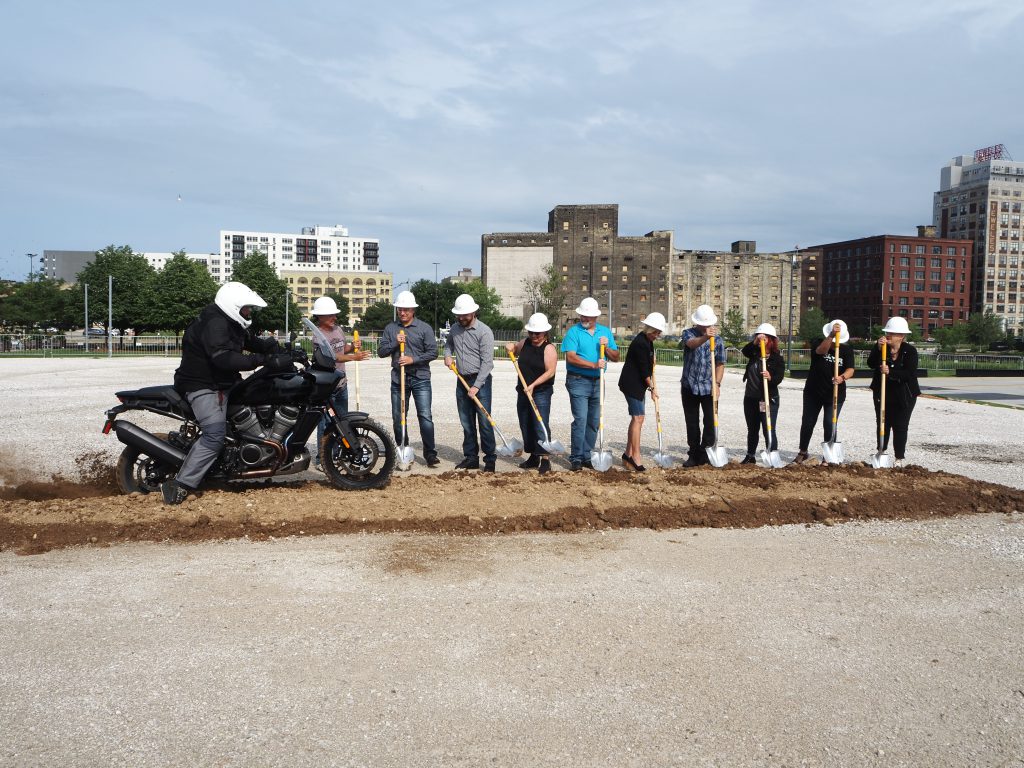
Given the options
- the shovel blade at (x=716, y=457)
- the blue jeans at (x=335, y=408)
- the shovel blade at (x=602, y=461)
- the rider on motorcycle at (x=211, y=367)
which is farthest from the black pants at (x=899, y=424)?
the rider on motorcycle at (x=211, y=367)

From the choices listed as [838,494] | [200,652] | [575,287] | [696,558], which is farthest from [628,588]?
[575,287]

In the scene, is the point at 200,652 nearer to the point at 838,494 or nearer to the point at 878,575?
the point at 878,575

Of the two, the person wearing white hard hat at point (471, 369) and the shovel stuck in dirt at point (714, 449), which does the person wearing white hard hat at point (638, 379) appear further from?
the person wearing white hard hat at point (471, 369)

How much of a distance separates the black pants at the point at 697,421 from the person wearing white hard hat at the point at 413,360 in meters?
3.06

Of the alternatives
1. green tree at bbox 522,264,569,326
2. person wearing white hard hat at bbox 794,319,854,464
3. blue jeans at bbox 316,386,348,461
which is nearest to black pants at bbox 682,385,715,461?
person wearing white hard hat at bbox 794,319,854,464

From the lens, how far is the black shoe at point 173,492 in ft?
22.2

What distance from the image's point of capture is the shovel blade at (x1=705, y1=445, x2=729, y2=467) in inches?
364

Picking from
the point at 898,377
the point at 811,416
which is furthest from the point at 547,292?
the point at 898,377

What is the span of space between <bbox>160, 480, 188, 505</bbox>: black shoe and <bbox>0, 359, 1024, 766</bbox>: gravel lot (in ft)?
2.83

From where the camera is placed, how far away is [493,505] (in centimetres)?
697

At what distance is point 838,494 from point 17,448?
996cm

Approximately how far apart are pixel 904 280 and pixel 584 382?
504ft

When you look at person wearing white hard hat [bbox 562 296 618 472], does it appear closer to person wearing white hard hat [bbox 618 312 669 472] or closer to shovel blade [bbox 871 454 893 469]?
person wearing white hard hat [bbox 618 312 669 472]

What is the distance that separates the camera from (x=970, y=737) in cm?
333
